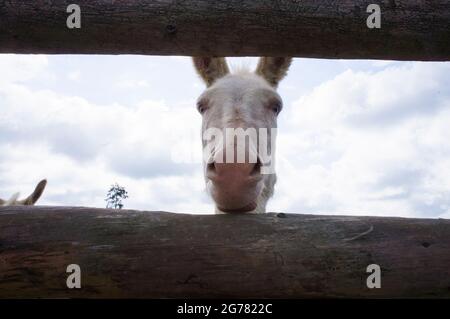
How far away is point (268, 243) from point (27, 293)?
3.41 ft

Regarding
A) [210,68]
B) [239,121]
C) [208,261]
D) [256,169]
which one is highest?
[210,68]

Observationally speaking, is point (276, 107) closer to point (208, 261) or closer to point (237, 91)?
point (237, 91)

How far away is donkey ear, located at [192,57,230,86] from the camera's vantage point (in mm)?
3562

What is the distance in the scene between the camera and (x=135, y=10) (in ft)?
7.00

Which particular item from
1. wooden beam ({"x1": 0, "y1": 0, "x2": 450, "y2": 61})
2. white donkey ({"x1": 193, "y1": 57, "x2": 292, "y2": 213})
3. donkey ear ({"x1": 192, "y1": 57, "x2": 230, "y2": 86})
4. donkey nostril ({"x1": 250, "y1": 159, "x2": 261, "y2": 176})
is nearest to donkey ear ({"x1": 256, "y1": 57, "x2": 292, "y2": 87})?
white donkey ({"x1": 193, "y1": 57, "x2": 292, "y2": 213})

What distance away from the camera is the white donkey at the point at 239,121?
2131mm

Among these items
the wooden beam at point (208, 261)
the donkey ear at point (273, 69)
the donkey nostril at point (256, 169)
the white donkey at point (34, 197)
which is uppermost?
the donkey ear at point (273, 69)

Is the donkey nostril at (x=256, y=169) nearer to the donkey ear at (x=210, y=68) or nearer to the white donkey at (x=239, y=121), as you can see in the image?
the white donkey at (x=239, y=121)

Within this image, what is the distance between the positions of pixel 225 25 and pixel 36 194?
437cm

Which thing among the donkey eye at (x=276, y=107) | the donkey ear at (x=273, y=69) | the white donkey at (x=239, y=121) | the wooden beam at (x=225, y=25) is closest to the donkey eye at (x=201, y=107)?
the white donkey at (x=239, y=121)

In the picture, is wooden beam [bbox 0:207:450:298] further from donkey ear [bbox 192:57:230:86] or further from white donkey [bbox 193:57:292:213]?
donkey ear [bbox 192:57:230:86]

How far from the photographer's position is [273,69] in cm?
360

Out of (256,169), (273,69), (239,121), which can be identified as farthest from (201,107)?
(256,169)
